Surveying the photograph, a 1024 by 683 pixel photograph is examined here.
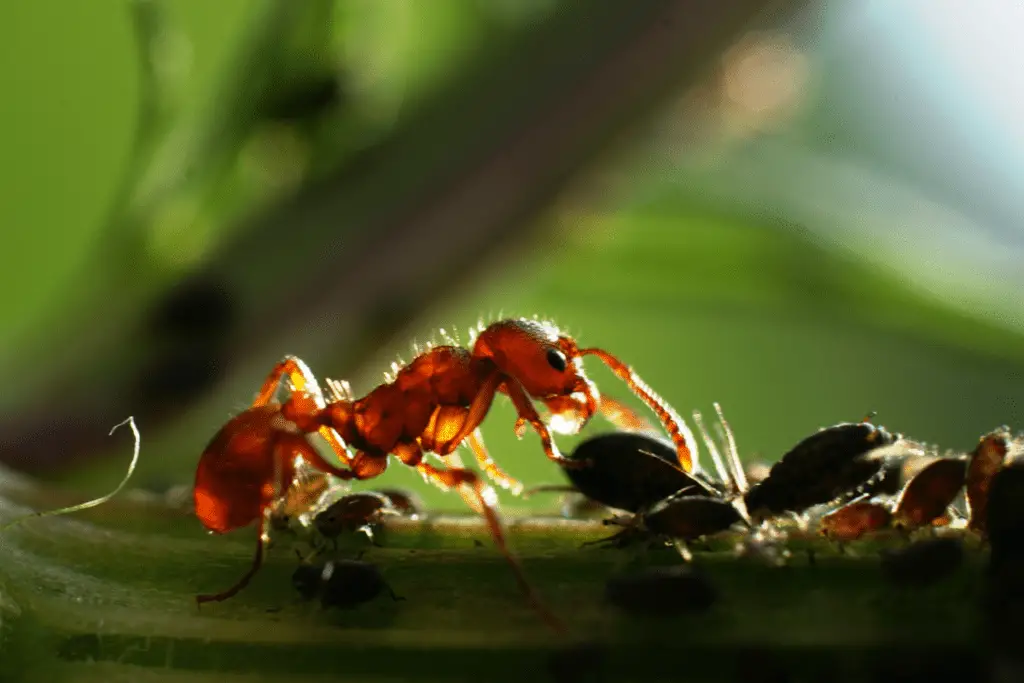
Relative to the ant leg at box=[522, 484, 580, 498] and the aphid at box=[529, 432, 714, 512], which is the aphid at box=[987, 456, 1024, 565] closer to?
the aphid at box=[529, 432, 714, 512]

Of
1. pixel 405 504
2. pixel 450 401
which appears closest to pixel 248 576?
pixel 405 504

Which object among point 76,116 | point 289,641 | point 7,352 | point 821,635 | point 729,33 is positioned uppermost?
point 76,116

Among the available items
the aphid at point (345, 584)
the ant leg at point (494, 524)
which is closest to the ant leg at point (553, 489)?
the ant leg at point (494, 524)

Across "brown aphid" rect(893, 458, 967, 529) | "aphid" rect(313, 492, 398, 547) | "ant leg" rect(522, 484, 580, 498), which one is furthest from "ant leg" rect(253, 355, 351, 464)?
"brown aphid" rect(893, 458, 967, 529)

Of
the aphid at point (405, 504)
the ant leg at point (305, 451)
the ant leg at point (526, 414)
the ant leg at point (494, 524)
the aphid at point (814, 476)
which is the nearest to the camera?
the ant leg at point (494, 524)

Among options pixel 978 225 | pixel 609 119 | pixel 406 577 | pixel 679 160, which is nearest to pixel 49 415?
pixel 406 577

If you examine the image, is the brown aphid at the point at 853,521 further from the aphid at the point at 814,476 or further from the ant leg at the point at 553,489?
the ant leg at the point at 553,489

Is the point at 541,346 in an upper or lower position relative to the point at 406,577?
upper

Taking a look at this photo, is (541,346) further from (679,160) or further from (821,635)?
(679,160)
